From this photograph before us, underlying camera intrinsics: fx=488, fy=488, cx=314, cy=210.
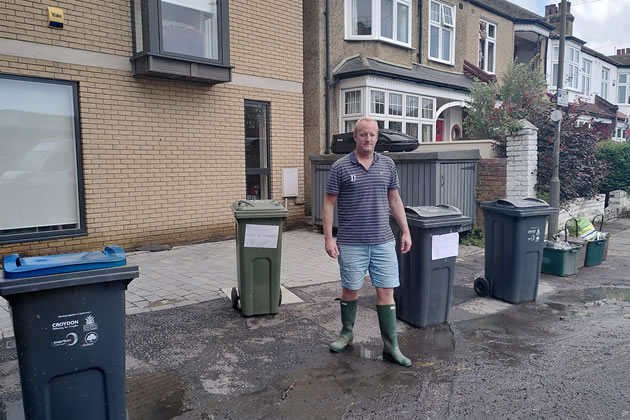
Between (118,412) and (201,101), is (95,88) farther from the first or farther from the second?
(118,412)

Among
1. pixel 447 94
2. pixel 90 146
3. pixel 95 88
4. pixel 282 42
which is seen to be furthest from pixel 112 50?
pixel 447 94

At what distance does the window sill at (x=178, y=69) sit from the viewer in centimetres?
771

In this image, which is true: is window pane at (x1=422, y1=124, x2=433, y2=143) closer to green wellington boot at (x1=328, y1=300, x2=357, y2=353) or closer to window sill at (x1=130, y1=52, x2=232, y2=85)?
window sill at (x1=130, y1=52, x2=232, y2=85)

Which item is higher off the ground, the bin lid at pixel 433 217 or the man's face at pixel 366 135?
the man's face at pixel 366 135

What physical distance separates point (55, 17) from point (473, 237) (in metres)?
8.04

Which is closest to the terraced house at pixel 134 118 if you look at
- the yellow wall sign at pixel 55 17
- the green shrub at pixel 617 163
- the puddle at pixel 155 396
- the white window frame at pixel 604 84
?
the yellow wall sign at pixel 55 17

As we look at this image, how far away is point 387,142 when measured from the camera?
9742mm

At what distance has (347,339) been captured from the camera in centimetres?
434

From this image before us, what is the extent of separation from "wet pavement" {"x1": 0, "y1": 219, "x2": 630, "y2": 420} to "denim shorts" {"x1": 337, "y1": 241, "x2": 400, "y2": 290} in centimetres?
69

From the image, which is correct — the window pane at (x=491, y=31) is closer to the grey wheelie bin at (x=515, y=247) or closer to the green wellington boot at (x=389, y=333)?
the grey wheelie bin at (x=515, y=247)

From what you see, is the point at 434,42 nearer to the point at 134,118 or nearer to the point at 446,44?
the point at 446,44

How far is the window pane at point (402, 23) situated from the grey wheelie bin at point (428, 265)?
9.75 meters

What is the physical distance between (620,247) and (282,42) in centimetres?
792

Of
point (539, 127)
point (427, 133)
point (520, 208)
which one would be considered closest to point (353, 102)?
point (427, 133)
